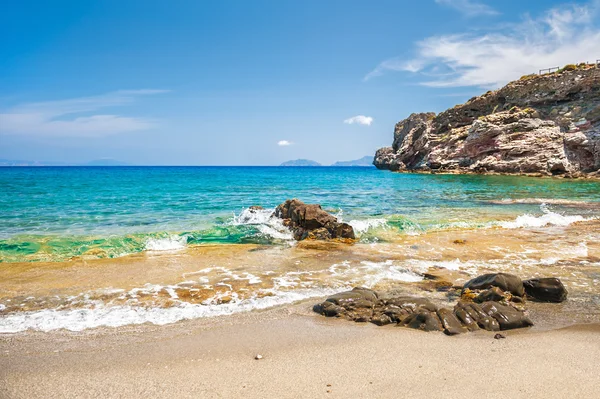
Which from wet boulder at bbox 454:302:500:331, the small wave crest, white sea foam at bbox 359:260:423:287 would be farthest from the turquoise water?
wet boulder at bbox 454:302:500:331

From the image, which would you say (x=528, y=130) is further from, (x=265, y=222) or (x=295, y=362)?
(x=295, y=362)

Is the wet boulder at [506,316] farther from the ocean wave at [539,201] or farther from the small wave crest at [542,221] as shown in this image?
the ocean wave at [539,201]

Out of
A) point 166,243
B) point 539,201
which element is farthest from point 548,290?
point 539,201

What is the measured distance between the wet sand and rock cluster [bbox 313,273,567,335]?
0.76 feet

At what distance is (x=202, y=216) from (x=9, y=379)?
16.3m

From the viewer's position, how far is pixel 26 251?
12.5 metres

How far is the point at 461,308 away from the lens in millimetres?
6340

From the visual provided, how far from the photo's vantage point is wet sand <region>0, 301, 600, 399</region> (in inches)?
163

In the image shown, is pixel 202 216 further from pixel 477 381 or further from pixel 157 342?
pixel 477 381

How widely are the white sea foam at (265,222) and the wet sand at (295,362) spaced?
342 inches

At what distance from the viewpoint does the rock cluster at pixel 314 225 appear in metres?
14.1

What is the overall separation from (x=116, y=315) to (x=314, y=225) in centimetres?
904

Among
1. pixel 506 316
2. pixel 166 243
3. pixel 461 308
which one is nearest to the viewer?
pixel 506 316

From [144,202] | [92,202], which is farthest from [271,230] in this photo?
[92,202]
